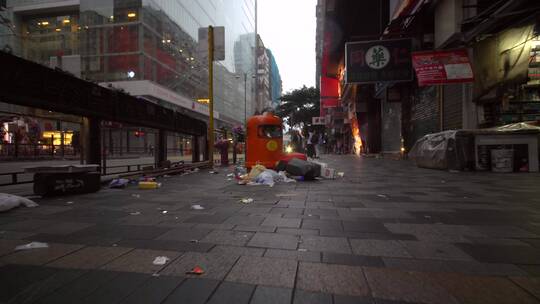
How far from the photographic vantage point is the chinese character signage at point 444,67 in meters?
10.9

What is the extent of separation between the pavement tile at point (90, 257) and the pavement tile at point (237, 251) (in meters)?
0.77

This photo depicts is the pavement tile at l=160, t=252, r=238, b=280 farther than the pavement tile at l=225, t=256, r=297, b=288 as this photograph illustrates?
Yes

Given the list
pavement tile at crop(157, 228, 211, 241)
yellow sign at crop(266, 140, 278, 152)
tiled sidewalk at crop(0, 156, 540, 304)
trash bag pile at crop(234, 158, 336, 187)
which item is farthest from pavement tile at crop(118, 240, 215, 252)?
yellow sign at crop(266, 140, 278, 152)

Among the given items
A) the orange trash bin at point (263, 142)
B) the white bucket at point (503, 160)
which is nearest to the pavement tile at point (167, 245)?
the orange trash bin at point (263, 142)

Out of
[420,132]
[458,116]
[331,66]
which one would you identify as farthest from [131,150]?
[331,66]

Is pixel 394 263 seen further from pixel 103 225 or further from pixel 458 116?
pixel 458 116

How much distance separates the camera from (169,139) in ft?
41.5

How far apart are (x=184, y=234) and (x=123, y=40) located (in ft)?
142

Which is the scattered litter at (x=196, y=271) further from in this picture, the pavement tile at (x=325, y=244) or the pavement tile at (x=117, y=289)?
the pavement tile at (x=325, y=244)

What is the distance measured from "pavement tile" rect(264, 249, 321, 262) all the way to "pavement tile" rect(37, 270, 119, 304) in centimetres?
118

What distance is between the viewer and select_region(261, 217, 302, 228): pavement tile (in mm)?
3560

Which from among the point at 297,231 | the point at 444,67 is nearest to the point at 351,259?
the point at 297,231

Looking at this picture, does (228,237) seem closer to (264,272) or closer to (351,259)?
(264,272)

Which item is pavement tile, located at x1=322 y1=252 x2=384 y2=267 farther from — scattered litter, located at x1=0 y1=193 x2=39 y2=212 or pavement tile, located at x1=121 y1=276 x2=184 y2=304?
scattered litter, located at x1=0 y1=193 x2=39 y2=212
